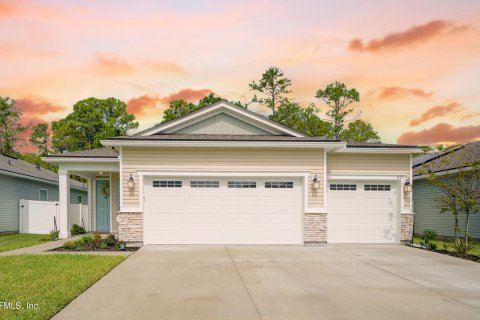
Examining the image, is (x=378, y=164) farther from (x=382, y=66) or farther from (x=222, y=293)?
(x=222, y=293)

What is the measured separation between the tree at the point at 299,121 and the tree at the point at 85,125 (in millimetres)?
17734

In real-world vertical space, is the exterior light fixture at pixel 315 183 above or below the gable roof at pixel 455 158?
below

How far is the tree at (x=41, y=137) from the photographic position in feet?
175

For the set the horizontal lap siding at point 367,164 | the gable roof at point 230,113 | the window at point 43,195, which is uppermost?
the gable roof at point 230,113

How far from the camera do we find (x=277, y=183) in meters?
15.0

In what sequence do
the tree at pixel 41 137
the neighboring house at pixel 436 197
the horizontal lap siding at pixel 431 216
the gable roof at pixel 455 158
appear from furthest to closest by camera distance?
the tree at pixel 41 137 → the horizontal lap siding at pixel 431 216 → the neighboring house at pixel 436 197 → the gable roof at pixel 455 158

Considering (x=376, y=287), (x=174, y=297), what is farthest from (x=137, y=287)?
(x=376, y=287)

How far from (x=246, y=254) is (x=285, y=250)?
1.66 m

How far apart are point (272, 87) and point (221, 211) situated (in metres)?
26.6

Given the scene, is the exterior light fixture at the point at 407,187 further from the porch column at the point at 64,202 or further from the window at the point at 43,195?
the window at the point at 43,195

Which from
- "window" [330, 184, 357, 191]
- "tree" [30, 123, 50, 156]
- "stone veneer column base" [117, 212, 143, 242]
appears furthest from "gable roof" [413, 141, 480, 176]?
"tree" [30, 123, 50, 156]

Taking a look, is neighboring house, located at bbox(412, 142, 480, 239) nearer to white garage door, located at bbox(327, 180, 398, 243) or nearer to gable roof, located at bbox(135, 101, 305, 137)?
white garage door, located at bbox(327, 180, 398, 243)

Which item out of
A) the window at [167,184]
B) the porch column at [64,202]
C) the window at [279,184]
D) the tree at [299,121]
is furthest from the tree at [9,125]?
the window at [279,184]

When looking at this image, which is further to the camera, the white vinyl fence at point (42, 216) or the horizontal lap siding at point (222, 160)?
the white vinyl fence at point (42, 216)
